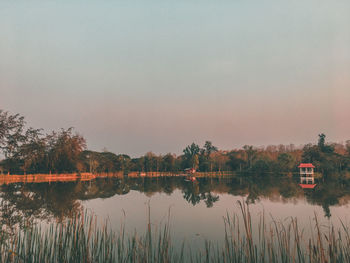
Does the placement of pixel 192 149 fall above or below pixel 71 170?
above

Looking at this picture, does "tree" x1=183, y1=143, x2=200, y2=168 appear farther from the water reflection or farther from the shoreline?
the water reflection

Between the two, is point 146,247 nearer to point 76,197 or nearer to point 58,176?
point 76,197

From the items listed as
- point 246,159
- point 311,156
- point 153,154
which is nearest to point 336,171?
point 311,156

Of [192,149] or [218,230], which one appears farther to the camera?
[192,149]

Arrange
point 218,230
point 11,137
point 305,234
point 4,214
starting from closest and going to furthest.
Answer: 1. point 305,234
2. point 218,230
3. point 4,214
4. point 11,137

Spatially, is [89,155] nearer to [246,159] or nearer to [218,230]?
[246,159]

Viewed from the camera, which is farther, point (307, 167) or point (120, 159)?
point (120, 159)

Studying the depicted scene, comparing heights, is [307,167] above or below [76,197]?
above

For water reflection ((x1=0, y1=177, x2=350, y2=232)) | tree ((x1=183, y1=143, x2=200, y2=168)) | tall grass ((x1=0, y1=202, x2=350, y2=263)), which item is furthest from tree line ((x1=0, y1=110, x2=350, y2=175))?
tall grass ((x1=0, y1=202, x2=350, y2=263))

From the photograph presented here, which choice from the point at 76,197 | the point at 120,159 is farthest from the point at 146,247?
the point at 120,159

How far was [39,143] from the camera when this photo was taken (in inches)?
1874

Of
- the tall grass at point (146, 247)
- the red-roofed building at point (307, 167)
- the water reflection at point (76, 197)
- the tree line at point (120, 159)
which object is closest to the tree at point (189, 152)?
the tree line at point (120, 159)

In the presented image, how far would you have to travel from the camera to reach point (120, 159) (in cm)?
7525

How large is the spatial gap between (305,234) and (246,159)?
70.8 m
